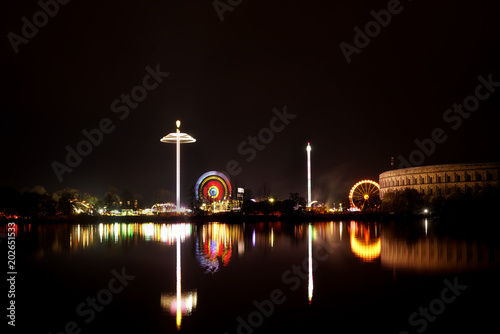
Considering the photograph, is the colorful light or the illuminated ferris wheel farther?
the illuminated ferris wheel

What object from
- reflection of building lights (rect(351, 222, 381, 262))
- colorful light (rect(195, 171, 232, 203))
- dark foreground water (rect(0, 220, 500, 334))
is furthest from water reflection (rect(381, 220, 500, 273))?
colorful light (rect(195, 171, 232, 203))

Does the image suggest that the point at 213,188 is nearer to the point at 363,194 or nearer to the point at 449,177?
the point at 363,194

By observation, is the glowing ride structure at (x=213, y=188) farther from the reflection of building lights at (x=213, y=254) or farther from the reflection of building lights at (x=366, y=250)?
the reflection of building lights at (x=366, y=250)

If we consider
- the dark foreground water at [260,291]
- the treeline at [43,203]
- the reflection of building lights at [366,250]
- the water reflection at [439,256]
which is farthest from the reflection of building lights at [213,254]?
the treeline at [43,203]

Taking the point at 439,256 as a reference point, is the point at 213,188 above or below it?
above

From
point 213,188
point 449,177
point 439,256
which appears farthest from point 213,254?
point 449,177

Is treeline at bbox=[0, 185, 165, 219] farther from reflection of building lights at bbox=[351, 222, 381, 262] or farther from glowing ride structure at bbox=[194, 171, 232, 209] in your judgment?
reflection of building lights at bbox=[351, 222, 381, 262]
